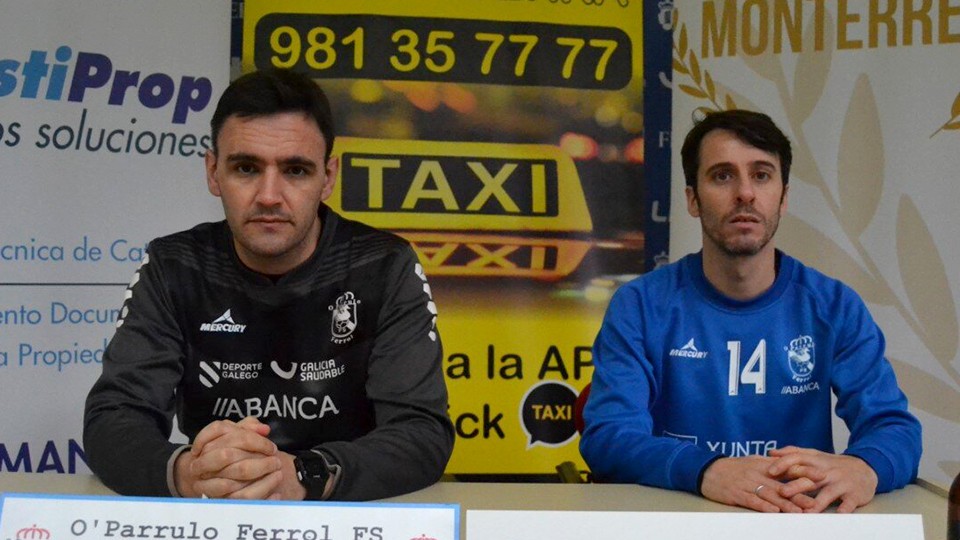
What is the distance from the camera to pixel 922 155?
3076mm

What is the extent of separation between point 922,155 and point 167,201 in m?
2.34

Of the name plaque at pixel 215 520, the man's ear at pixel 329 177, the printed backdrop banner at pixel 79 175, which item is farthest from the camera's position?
the printed backdrop banner at pixel 79 175

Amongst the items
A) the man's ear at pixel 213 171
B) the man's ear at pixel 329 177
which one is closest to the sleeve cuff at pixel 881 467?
the man's ear at pixel 329 177

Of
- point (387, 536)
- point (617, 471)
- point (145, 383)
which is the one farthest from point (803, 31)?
point (387, 536)

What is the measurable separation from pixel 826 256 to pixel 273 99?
2030mm

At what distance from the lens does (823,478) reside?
4.71 feet

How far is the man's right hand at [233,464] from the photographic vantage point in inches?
51.3

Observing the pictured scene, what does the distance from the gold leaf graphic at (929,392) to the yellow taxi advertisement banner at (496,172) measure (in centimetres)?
89

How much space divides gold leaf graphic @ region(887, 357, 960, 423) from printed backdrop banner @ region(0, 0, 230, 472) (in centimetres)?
220

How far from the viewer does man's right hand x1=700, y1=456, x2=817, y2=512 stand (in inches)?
54.7

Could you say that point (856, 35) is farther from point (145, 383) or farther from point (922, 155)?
point (145, 383)

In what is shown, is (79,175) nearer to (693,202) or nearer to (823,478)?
(693,202)

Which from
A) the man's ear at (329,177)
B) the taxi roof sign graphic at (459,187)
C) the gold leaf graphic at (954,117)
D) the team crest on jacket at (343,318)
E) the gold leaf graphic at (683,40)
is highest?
the gold leaf graphic at (683,40)

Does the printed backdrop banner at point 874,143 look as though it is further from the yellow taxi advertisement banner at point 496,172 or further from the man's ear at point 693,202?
the man's ear at point 693,202
